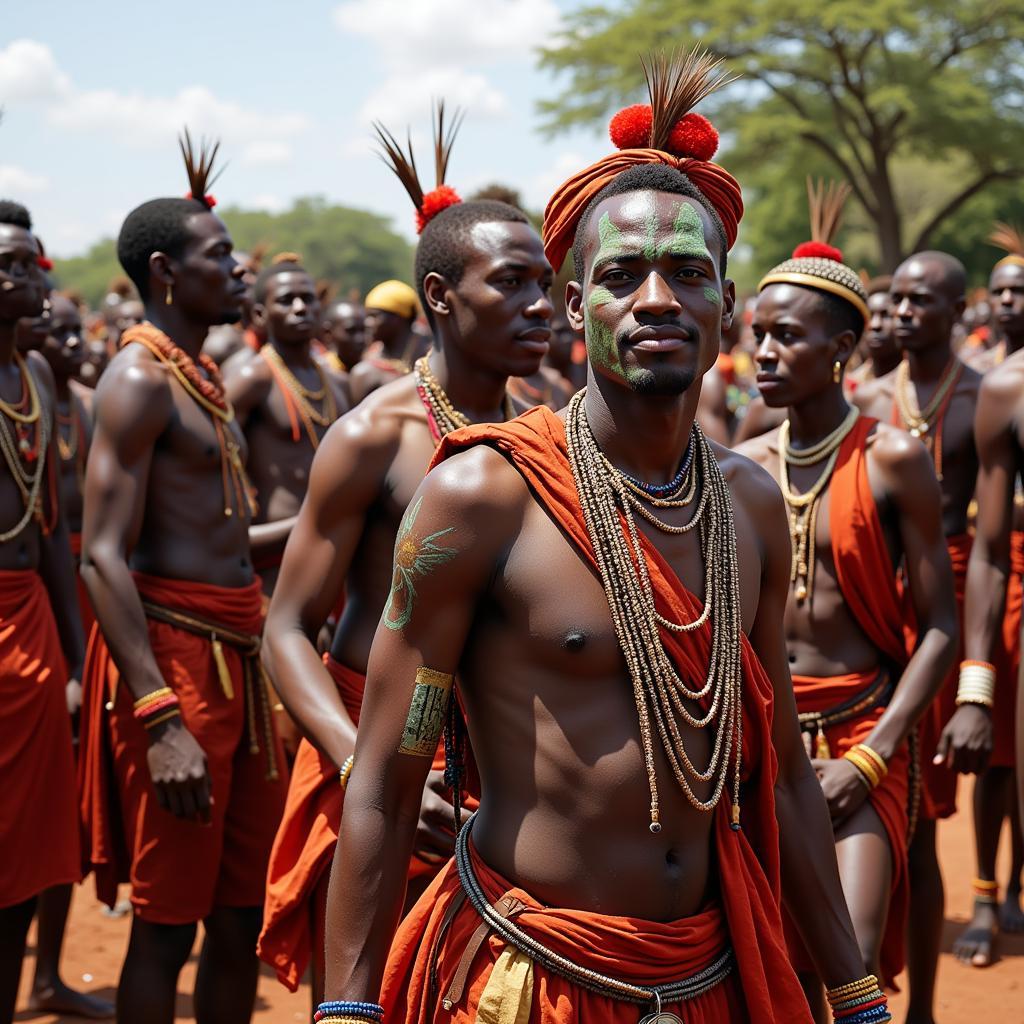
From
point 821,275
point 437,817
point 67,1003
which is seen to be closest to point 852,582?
point 821,275

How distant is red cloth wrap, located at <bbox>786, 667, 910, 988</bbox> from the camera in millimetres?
4480

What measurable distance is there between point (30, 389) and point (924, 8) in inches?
1277

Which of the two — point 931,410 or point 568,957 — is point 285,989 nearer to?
point 931,410

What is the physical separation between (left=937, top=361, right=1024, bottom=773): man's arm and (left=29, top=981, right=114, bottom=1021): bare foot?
3.52m

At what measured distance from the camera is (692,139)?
2795mm

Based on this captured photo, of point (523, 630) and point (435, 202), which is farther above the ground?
point (435, 202)

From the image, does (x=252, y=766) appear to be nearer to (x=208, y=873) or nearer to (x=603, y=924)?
(x=208, y=873)

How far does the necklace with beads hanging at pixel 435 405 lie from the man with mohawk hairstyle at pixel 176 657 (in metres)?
1.15

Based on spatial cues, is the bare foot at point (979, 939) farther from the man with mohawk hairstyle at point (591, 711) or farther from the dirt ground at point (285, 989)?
the man with mohawk hairstyle at point (591, 711)

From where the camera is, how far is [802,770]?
115 inches

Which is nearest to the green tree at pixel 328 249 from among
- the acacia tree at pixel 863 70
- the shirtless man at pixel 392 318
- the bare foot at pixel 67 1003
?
the acacia tree at pixel 863 70

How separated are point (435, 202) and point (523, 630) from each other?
242cm

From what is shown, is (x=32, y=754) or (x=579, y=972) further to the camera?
(x=32, y=754)

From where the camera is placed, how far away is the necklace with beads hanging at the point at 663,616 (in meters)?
2.47
